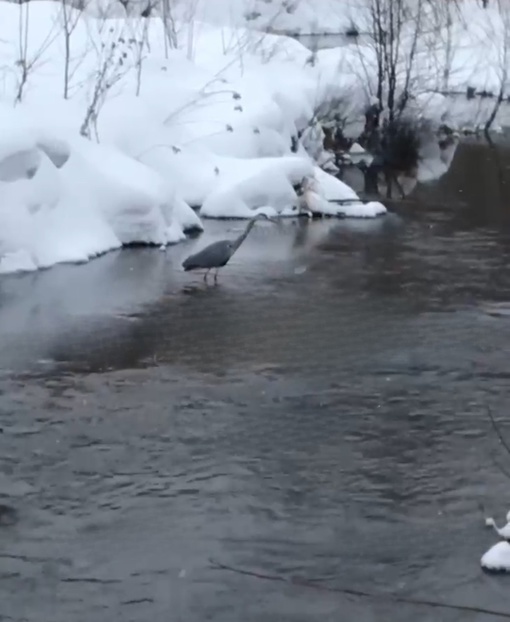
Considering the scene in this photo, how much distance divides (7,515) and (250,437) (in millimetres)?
1501

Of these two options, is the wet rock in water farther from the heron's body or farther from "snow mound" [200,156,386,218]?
"snow mound" [200,156,386,218]

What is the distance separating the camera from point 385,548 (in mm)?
5074

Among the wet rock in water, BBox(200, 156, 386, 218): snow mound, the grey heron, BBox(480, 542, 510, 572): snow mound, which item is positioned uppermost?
BBox(480, 542, 510, 572): snow mound

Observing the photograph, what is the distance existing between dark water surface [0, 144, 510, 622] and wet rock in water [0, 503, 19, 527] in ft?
0.18

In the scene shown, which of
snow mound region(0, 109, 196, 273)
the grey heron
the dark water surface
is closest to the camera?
the dark water surface

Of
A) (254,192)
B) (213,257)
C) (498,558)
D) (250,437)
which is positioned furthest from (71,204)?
(498,558)

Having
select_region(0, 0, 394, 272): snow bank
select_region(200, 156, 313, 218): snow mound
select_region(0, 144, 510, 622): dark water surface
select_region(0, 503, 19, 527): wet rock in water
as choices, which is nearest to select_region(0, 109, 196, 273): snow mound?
select_region(0, 0, 394, 272): snow bank

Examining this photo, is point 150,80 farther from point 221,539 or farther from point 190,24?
point 221,539

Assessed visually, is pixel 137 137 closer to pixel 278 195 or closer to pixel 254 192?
pixel 254 192

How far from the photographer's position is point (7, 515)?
534 cm

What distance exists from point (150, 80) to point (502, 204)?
481cm

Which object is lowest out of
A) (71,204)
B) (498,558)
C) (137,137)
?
(71,204)

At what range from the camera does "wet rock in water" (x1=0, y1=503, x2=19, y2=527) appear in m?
5.27

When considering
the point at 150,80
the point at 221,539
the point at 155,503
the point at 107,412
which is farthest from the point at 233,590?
the point at 150,80
